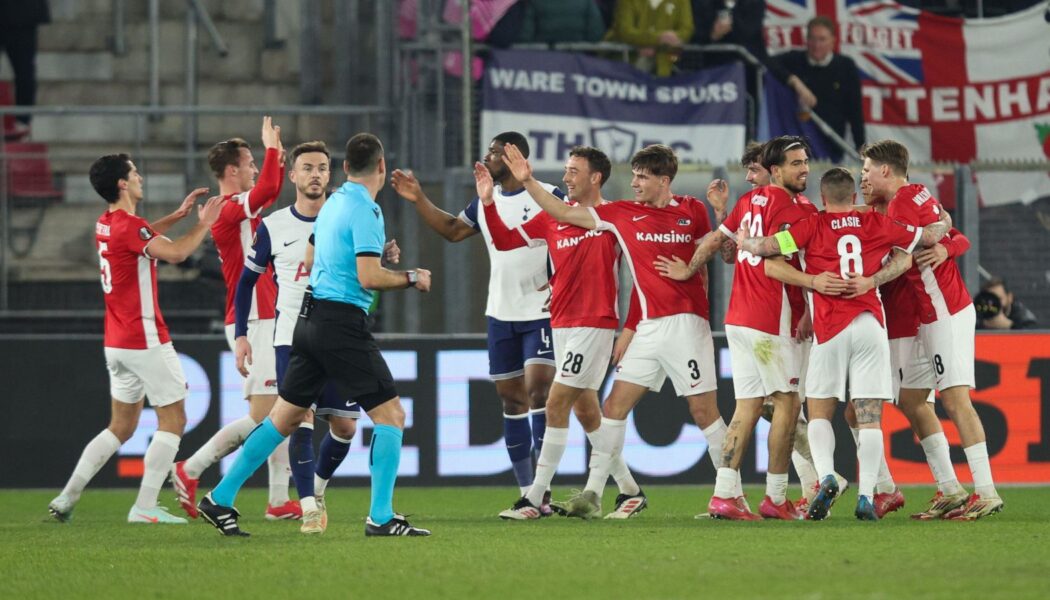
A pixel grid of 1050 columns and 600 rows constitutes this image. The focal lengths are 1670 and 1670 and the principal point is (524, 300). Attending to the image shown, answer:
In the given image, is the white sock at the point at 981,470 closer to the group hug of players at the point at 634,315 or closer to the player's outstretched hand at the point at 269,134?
the group hug of players at the point at 634,315

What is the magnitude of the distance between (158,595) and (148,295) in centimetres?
390

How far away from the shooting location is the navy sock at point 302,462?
966cm

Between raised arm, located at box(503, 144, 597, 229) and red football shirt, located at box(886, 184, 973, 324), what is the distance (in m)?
1.74

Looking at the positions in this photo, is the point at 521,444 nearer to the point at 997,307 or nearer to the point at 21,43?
the point at 997,307

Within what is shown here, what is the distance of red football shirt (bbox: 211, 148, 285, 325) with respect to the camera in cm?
1009

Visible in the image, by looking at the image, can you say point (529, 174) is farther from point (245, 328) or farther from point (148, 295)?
point (148, 295)

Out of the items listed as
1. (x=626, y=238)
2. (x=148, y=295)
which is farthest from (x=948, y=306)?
(x=148, y=295)

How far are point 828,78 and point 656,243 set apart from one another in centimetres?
658

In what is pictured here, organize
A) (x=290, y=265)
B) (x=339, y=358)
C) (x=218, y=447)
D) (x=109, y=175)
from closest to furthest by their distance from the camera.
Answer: (x=339, y=358) < (x=290, y=265) < (x=218, y=447) < (x=109, y=175)

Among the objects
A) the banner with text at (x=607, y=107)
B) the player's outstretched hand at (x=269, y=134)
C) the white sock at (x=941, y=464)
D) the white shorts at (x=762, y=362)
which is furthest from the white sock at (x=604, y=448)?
the banner with text at (x=607, y=107)

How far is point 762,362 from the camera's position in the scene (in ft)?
31.0

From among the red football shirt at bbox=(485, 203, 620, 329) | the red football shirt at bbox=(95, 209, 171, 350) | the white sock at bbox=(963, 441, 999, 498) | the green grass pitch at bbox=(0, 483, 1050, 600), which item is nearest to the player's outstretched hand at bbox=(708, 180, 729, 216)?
the red football shirt at bbox=(485, 203, 620, 329)

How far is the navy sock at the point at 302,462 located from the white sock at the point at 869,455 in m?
3.10

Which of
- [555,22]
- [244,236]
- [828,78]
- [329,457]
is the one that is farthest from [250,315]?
[828,78]
